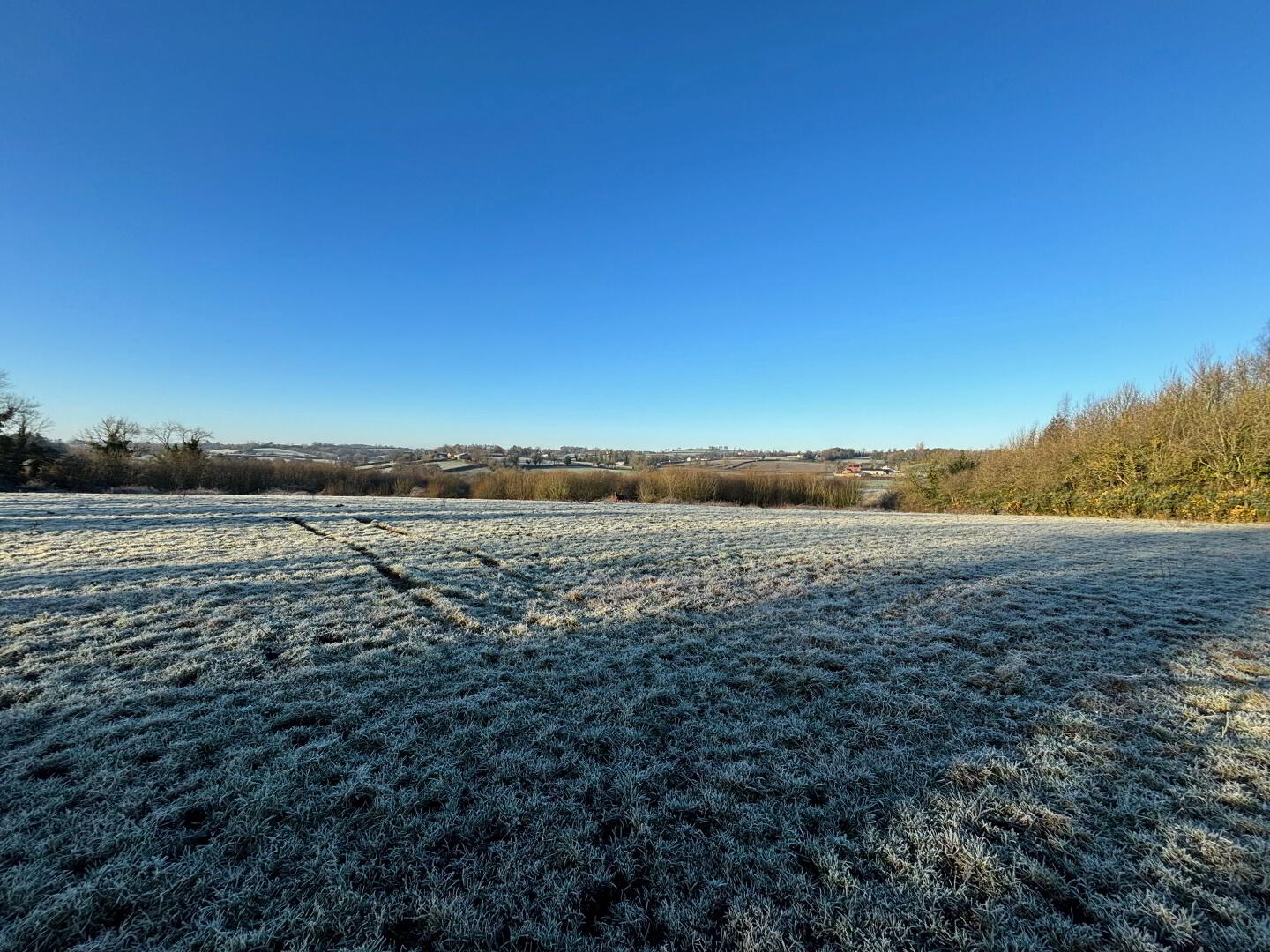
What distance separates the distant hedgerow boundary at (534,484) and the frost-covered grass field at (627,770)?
3238 cm

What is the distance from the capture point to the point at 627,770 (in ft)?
10.6

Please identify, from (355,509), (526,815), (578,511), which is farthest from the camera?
(578,511)

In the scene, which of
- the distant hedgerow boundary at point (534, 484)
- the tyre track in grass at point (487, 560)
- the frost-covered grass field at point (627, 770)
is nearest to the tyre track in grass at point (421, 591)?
the frost-covered grass field at point (627, 770)

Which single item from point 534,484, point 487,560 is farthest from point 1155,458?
point 534,484

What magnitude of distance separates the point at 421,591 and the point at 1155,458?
32762 millimetres

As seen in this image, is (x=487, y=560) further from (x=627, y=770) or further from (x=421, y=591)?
(x=627, y=770)

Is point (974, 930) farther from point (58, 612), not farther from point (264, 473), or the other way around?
point (264, 473)

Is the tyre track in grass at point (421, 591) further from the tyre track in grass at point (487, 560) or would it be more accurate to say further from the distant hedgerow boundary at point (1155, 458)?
the distant hedgerow boundary at point (1155, 458)

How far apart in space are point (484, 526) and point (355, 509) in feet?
29.4

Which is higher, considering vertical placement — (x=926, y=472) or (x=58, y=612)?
(x=926, y=472)

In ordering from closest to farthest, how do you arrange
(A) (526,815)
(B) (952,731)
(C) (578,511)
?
(A) (526,815) → (B) (952,731) → (C) (578,511)

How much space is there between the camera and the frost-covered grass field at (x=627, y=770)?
215 cm

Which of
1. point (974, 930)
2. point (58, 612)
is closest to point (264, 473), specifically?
point (58, 612)

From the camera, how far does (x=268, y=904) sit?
2178 mm
